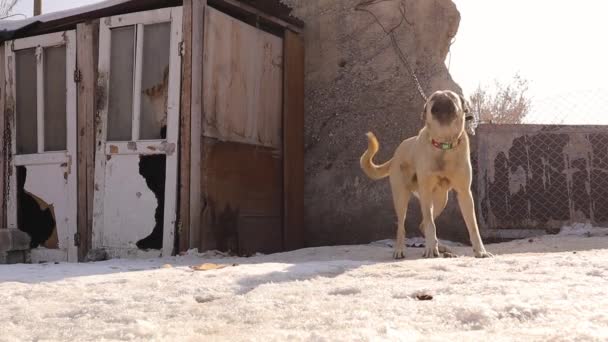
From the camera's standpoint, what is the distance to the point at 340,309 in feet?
7.98

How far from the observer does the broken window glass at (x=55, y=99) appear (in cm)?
679

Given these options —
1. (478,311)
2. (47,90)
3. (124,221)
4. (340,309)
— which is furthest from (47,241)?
(478,311)

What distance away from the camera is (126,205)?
6.15 m

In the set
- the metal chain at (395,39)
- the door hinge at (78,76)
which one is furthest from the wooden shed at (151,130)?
the metal chain at (395,39)

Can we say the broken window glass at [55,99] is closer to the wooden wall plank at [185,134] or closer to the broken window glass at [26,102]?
the broken window glass at [26,102]

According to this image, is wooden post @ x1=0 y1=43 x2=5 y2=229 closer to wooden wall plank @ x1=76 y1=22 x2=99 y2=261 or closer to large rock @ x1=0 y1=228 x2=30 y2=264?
large rock @ x1=0 y1=228 x2=30 y2=264

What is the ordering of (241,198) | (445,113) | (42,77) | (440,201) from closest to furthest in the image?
(445,113) → (440,201) → (241,198) → (42,77)

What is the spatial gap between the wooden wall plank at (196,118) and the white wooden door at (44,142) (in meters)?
1.49

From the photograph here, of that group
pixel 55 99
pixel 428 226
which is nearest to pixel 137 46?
pixel 55 99

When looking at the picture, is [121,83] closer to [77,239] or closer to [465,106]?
[77,239]

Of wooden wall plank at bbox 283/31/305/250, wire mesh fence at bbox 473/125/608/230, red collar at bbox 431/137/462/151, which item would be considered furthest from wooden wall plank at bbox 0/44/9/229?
wire mesh fence at bbox 473/125/608/230

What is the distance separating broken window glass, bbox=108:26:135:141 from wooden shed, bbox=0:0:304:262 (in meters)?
0.01

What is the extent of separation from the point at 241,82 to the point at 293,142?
112cm

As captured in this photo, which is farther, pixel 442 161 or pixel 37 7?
pixel 37 7
